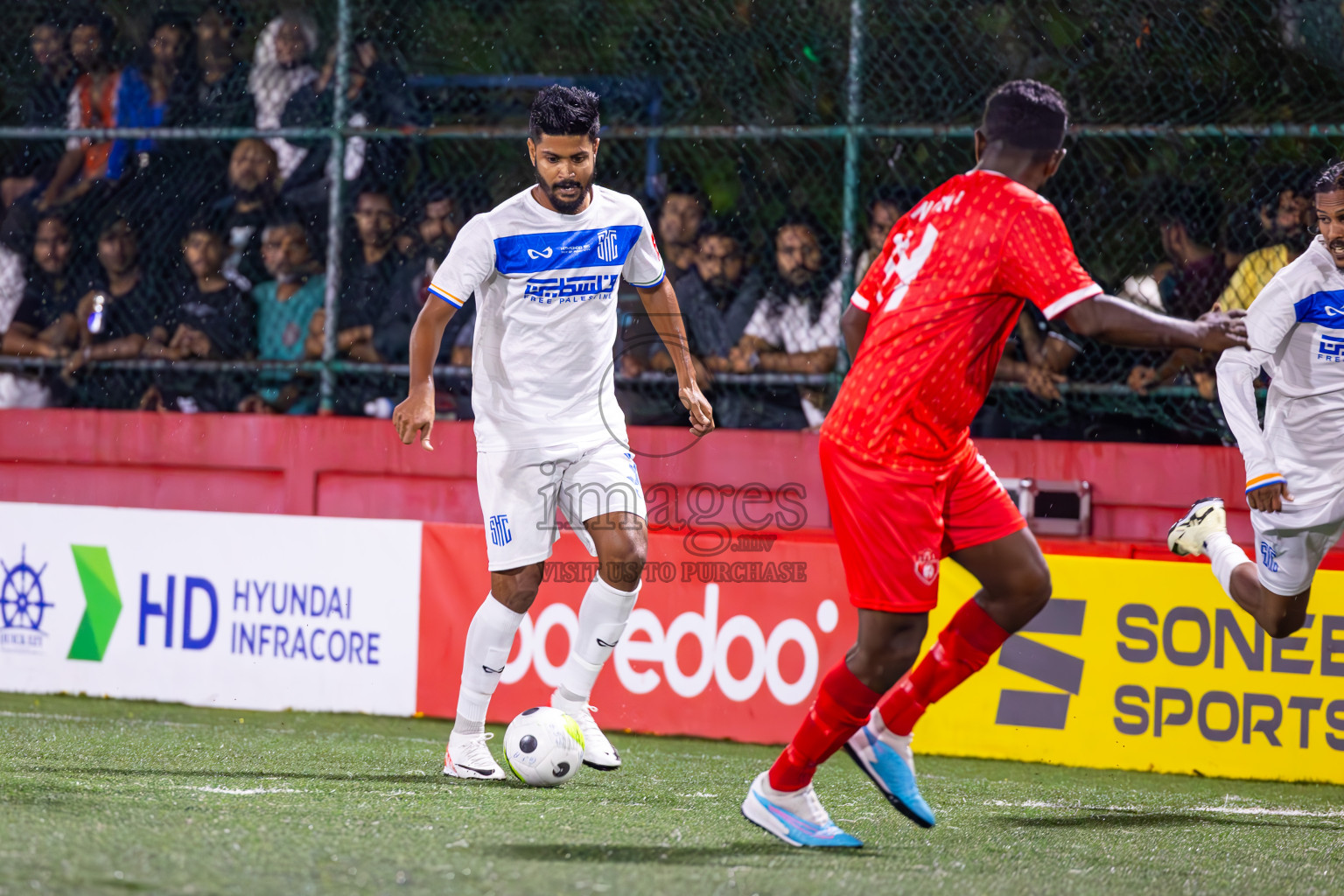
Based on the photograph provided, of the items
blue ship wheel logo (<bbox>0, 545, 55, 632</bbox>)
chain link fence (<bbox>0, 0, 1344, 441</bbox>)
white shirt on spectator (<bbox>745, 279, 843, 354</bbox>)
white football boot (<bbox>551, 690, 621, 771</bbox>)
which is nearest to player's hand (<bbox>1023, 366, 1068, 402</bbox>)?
chain link fence (<bbox>0, 0, 1344, 441</bbox>)

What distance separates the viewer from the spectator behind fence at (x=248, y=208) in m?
8.61

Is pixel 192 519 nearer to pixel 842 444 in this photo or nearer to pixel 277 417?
pixel 277 417

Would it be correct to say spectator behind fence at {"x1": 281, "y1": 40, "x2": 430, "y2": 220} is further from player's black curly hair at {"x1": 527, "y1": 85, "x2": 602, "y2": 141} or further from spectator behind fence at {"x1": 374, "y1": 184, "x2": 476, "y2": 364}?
player's black curly hair at {"x1": 527, "y1": 85, "x2": 602, "y2": 141}

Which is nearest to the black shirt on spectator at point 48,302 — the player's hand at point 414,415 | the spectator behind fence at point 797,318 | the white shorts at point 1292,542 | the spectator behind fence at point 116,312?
the spectator behind fence at point 116,312

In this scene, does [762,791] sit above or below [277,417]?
below

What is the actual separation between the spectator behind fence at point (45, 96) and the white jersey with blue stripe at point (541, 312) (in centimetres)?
501

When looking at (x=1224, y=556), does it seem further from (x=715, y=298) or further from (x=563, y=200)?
(x=715, y=298)

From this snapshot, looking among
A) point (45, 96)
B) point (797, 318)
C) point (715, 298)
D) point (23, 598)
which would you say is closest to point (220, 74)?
point (45, 96)

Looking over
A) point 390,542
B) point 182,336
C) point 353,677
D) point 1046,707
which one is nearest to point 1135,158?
point 1046,707

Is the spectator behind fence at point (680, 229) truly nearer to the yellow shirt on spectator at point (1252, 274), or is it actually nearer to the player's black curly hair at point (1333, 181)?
the yellow shirt on spectator at point (1252, 274)

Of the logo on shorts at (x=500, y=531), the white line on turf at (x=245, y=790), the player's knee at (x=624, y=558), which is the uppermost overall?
the logo on shorts at (x=500, y=531)

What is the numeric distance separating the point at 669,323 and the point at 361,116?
3.74m

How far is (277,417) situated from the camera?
326 inches

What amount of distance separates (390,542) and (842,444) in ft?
12.9
